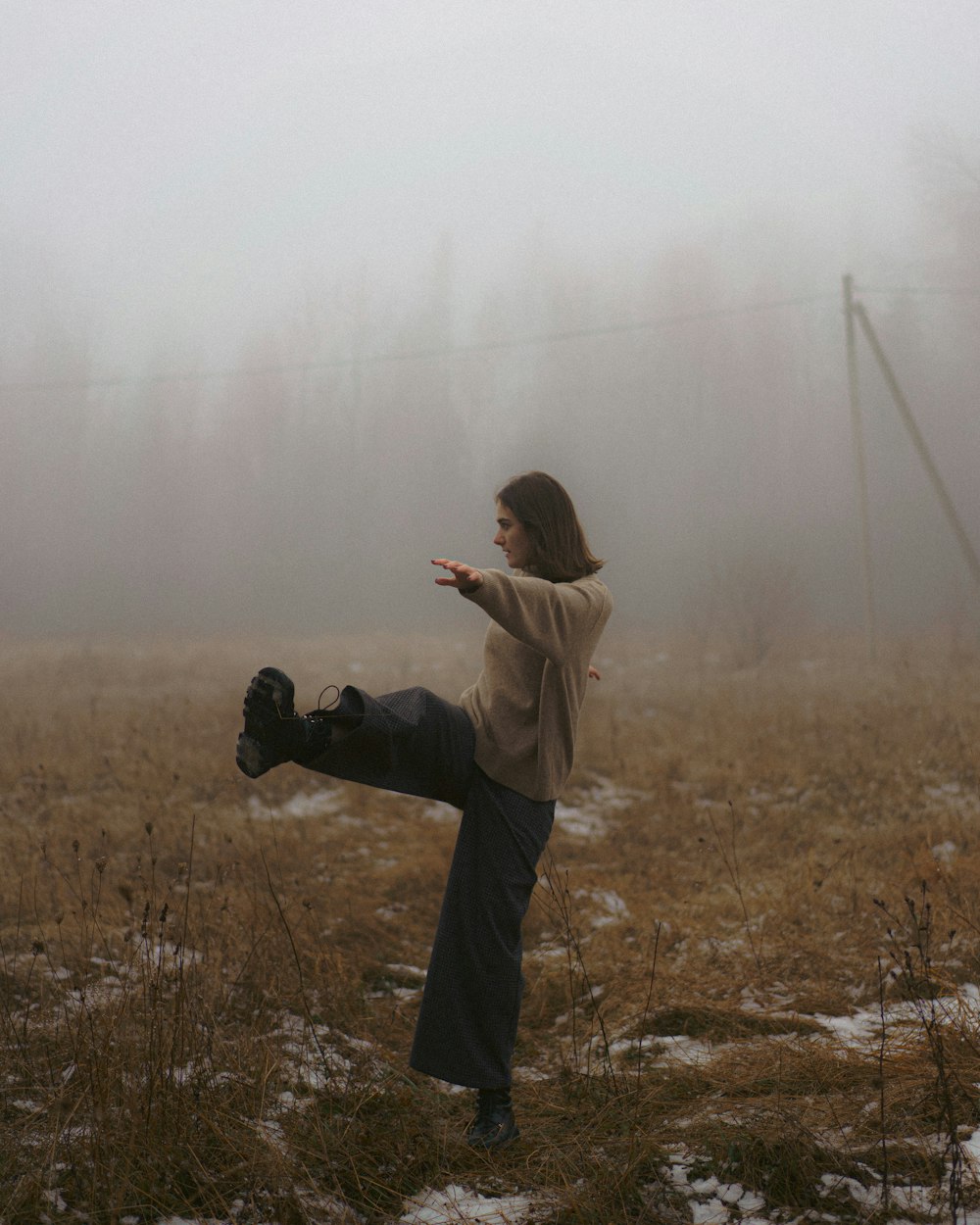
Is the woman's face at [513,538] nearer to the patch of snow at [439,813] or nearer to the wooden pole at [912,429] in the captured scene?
the patch of snow at [439,813]

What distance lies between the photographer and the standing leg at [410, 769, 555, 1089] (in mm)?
2588

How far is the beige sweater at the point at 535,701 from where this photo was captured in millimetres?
2689

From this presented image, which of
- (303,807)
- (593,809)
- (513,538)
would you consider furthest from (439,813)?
(513,538)

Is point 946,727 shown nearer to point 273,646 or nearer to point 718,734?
point 718,734

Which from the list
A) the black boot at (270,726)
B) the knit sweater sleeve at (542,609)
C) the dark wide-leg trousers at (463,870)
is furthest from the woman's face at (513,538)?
the black boot at (270,726)

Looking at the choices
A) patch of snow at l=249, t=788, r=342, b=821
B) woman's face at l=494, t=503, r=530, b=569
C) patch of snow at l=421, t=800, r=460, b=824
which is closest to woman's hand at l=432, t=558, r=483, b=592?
woman's face at l=494, t=503, r=530, b=569

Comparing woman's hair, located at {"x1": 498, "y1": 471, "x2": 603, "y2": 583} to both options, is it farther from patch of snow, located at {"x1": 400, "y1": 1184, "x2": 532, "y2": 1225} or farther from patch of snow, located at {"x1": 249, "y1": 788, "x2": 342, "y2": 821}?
patch of snow, located at {"x1": 249, "y1": 788, "x2": 342, "y2": 821}

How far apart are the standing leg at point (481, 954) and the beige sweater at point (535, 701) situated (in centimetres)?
8

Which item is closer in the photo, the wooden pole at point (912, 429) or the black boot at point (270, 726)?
the black boot at point (270, 726)

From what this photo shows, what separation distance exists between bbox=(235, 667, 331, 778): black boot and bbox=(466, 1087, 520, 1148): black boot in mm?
1013

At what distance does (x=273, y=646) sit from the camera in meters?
17.3

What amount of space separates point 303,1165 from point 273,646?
50.5ft

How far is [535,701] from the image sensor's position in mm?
2785

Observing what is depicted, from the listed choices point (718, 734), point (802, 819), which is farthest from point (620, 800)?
point (718, 734)
